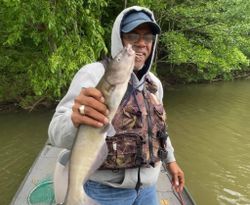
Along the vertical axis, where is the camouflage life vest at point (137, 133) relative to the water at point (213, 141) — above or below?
above

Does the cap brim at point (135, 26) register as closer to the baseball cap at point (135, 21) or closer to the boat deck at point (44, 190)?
the baseball cap at point (135, 21)

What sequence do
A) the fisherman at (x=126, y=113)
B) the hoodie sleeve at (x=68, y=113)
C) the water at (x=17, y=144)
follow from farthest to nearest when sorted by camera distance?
the water at (x=17, y=144), the fisherman at (x=126, y=113), the hoodie sleeve at (x=68, y=113)

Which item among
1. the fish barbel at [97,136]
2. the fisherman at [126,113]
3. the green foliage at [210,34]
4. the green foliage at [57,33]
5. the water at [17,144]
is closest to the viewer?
the fish barbel at [97,136]

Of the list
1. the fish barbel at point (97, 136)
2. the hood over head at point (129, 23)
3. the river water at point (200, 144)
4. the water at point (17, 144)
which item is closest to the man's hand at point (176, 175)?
the hood over head at point (129, 23)

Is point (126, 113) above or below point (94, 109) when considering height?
below

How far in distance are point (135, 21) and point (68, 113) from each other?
69cm

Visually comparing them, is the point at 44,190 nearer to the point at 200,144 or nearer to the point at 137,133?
the point at 137,133

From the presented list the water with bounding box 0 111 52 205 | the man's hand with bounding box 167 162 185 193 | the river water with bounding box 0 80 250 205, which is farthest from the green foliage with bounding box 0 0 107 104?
the man's hand with bounding box 167 162 185 193

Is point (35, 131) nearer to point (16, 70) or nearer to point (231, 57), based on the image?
point (16, 70)

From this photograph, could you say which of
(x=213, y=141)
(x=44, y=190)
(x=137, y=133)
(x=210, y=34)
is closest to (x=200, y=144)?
(x=213, y=141)

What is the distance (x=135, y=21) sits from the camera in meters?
2.31

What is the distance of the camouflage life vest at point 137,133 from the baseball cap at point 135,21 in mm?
339

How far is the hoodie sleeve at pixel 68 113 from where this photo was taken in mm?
1915

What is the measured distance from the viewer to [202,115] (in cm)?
1252
